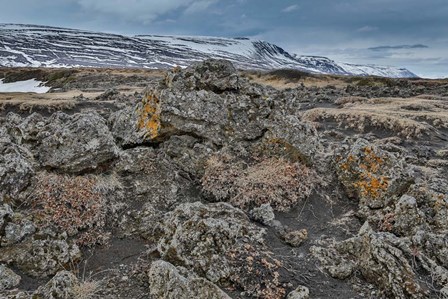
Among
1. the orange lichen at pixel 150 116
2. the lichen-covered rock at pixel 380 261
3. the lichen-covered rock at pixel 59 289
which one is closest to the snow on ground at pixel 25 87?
the orange lichen at pixel 150 116

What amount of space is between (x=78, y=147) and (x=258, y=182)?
5.39m

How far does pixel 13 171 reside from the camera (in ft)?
34.0

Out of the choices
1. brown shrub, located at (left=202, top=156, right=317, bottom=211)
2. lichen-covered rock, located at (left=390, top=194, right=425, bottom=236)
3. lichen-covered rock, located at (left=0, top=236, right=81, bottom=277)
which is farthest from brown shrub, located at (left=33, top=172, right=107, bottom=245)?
lichen-covered rock, located at (left=390, top=194, right=425, bottom=236)

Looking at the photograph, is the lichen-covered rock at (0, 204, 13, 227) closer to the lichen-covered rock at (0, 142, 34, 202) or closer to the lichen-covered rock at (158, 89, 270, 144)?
the lichen-covered rock at (0, 142, 34, 202)

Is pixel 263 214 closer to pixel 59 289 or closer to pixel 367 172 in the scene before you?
pixel 367 172

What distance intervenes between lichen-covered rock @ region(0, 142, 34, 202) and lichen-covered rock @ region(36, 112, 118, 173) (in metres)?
0.53

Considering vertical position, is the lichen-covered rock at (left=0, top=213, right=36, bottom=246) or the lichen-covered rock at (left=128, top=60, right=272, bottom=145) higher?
the lichen-covered rock at (left=128, top=60, right=272, bottom=145)

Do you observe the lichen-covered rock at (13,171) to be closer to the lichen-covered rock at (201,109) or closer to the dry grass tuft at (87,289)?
the lichen-covered rock at (201,109)

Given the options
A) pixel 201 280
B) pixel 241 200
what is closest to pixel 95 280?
pixel 201 280

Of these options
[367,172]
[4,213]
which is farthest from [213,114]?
[4,213]

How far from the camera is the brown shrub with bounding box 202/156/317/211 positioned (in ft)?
37.9

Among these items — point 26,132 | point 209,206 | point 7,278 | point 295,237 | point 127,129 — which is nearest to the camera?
point 7,278

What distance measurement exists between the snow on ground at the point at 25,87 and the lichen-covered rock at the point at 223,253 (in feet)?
254

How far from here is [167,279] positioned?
747cm
